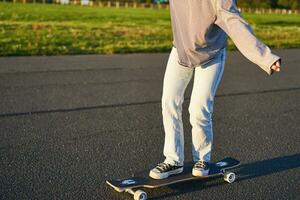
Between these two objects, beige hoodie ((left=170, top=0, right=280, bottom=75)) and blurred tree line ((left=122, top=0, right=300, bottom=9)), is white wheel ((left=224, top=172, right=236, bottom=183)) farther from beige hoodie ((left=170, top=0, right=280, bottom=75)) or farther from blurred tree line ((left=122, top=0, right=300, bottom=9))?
blurred tree line ((left=122, top=0, right=300, bottom=9))

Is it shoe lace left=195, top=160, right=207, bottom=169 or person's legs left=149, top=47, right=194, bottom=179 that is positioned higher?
person's legs left=149, top=47, right=194, bottom=179

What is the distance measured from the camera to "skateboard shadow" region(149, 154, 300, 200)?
179 inches

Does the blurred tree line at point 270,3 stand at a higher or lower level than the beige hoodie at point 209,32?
lower

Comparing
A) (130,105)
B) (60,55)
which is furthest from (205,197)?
(60,55)

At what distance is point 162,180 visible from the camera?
4.46 m

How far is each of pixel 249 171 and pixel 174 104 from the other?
122 cm

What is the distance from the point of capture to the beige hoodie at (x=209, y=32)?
4.03m

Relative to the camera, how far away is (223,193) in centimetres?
452

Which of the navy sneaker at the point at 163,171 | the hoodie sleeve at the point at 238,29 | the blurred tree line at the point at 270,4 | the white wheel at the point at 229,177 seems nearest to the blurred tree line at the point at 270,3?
the blurred tree line at the point at 270,4

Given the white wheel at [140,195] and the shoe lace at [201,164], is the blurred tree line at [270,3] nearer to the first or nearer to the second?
the shoe lace at [201,164]

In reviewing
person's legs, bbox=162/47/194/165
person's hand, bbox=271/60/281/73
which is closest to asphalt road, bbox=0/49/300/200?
person's legs, bbox=162/47/194/165

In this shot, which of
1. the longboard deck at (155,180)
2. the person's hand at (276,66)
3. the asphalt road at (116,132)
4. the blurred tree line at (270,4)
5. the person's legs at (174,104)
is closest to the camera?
the person's hand at (276,66)

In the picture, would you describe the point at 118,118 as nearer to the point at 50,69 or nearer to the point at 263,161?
the point at 263,161

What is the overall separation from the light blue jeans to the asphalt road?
0.41 metres
